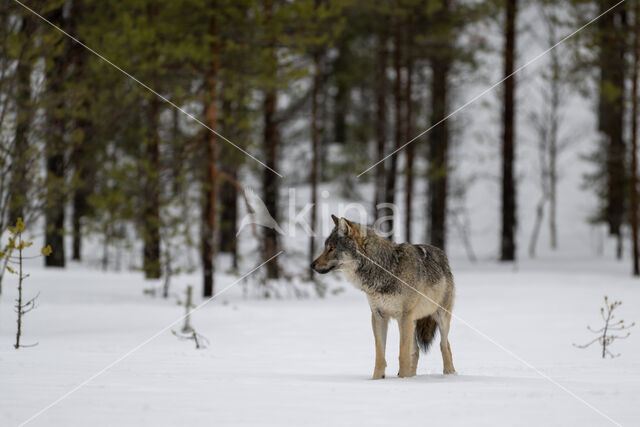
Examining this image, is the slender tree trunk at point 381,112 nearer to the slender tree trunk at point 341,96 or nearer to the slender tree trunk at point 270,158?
the slender tree trunk at point 270,158

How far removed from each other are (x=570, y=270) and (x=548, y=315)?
30.2ft

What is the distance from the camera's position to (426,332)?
7445mm

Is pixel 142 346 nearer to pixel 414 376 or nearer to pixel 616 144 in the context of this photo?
pixel 414 376

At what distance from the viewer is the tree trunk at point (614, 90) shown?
1873 centimetres

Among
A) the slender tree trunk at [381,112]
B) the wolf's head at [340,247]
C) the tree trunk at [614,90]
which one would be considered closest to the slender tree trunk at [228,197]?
the slender tree trunk at [381,112]

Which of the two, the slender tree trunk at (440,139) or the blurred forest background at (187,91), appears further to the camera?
the slender tree trunk at (440,139)

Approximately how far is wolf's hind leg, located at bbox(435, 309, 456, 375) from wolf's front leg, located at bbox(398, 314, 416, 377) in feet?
1.52

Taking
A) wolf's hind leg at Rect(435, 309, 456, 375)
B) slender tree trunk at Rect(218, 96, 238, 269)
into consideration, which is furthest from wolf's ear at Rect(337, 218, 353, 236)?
slender tree trunk at Rect(218, 96, 238, 269)

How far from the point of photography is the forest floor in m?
4.95

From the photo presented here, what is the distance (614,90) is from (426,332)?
44.8 feet

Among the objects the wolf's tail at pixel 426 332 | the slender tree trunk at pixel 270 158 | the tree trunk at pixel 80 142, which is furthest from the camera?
the slender tree trunk at pixel 270 158

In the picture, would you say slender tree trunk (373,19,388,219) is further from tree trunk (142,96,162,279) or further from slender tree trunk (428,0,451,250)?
tree trunk (142,96,162,279)

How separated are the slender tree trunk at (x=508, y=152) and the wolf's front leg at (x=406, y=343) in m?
17.9

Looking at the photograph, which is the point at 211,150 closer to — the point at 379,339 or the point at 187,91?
the point at 187,91
